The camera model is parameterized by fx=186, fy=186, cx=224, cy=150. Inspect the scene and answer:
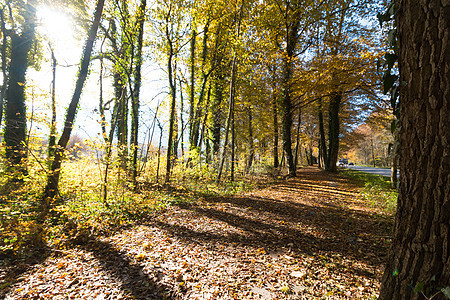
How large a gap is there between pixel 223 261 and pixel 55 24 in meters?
11.4

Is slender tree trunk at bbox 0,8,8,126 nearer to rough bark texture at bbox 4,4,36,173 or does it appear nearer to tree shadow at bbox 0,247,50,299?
rough bark texture at bbox 4,4,36,173

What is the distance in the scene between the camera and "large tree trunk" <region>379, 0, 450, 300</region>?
45.2 inches

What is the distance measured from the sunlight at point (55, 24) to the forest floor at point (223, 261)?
930cm

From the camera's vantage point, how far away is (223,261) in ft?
9.59

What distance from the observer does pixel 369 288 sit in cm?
218

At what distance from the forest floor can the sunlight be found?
930 centimetres

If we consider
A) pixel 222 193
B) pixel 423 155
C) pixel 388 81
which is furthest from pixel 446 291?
pixel 222 193

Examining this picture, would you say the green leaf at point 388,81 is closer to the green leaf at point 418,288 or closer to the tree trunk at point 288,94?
the green leaf at point 418,288

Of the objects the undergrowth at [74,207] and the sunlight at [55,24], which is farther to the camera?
the sunlight at [55,24]

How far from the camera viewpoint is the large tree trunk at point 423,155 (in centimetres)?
115

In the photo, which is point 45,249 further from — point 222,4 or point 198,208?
point 222,4

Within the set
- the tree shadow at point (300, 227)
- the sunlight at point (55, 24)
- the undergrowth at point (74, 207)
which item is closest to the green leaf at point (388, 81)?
the tree shadow at point (300, 227)

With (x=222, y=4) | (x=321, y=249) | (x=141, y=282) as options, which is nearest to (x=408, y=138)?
(x=321, y=249)

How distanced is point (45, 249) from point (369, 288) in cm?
508
